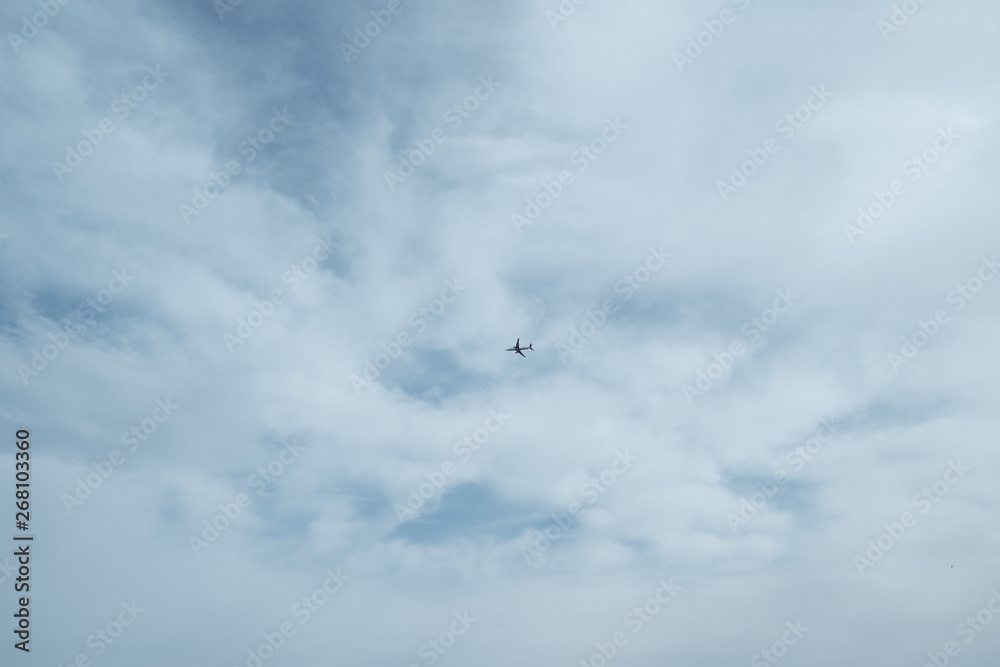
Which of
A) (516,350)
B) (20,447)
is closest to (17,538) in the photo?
(20,447)

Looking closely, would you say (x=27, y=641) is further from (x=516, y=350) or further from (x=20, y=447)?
(x=516, y=350)

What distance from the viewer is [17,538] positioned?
107m

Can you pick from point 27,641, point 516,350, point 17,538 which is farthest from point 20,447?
point 516,350

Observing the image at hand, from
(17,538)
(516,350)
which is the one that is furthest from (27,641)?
(516,350)

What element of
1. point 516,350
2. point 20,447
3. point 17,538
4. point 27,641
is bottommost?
point 27,641

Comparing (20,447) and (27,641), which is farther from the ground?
(20,447)

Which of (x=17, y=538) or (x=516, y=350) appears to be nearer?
(x=17, y=538)

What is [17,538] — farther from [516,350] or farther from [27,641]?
[516,350]

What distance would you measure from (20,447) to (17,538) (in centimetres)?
1596

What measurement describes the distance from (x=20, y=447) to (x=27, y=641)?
110 ft

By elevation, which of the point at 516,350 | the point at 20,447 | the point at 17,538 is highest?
the point at 516,350

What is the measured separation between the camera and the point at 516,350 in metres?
174

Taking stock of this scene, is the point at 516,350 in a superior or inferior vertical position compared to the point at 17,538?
superior

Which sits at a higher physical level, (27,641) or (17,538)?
(17,538)
